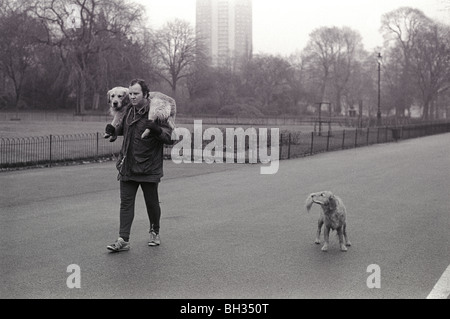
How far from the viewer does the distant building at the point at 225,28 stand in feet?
137

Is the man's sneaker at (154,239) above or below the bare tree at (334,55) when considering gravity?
below

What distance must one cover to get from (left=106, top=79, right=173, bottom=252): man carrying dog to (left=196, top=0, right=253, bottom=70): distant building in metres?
27.2

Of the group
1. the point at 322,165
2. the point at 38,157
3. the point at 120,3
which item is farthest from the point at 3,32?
the point at 322,165

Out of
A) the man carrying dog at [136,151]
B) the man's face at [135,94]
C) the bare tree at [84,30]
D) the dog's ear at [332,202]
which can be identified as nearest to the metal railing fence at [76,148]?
the man carrying dog at [136,151]

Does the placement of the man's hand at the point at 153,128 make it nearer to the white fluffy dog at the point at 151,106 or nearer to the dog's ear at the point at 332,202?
the white fluffy dog at the point at 151,106

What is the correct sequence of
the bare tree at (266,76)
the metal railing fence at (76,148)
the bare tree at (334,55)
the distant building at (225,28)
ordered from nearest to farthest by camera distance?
the metal railing fence at (76,148)
the distant building at (225,28)
the bare tree at (266,76)
the bare tree at (334,55)

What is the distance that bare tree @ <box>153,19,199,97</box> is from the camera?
75.4 meters

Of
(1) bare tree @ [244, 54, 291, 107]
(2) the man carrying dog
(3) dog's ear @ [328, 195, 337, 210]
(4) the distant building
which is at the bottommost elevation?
(3) dog's ear @ [328, 195, 337, 210]

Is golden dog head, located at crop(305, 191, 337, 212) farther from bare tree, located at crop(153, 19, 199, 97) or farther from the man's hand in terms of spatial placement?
bare tree, located at crop(153, 19, 199, 97)

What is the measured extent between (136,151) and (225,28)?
63669 mm

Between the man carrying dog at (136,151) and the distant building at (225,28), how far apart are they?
89.2 ft

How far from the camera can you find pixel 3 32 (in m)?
54.7

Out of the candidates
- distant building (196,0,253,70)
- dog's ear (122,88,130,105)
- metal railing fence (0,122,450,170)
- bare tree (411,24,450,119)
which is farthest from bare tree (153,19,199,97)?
dog's ear (122,88,130,105)

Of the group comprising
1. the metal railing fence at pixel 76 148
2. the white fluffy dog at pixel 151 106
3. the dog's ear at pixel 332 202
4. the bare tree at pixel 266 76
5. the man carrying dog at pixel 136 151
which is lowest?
the metal railing fence at pixel 76 148
